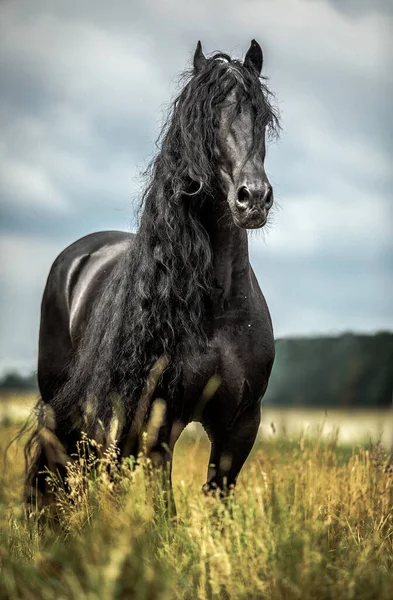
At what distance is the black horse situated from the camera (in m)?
3.77

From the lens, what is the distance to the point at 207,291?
3891mm

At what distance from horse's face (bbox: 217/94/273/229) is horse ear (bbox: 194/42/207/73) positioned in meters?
0.39

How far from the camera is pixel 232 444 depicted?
4031mm

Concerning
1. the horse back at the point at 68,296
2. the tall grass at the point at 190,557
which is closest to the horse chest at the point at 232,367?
the tall grass at the point at 190,557

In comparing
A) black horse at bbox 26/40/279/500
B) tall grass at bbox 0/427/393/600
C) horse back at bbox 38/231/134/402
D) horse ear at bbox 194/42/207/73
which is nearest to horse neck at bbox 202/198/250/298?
black horse at bbox 26/40/279/500

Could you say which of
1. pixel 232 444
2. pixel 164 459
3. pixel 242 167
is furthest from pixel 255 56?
pixel 164 459

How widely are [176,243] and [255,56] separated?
115 cm

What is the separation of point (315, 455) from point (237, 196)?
7.98 ft

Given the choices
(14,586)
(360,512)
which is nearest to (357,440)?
(360,512)

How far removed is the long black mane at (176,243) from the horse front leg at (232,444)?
1.58 ft

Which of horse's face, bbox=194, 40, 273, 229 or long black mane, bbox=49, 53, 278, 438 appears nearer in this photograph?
horse's face, bbox=194, 40, 273, 229

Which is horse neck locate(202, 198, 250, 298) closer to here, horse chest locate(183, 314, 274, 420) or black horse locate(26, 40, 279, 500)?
black horse locate(26, 40, 279, 500)

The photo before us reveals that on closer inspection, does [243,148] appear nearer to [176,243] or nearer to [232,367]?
[176,243]

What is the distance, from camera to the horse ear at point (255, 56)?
4105mm
